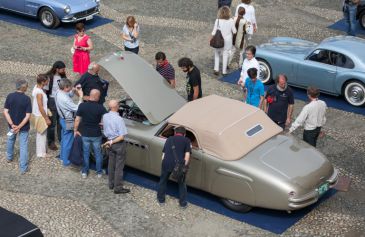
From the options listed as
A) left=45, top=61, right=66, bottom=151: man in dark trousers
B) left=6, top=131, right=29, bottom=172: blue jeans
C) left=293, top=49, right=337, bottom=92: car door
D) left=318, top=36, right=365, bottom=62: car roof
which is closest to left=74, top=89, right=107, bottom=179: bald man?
left=6, top=131, right=29, bottom=172: blue jeans

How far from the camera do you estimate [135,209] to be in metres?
10.4

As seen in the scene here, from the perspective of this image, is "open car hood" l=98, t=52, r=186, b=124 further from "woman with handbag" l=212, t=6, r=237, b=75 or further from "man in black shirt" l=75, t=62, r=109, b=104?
"woman with handbag" l=212, t=6, r=237, b=75

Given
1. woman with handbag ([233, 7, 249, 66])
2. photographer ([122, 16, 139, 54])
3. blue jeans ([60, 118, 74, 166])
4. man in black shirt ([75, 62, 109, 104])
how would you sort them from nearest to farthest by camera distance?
1. blue jeans ([60, 118, 74, 166])
2. man in black shirt ([75, 62, 109, 104])
3. photographer ([122, 16, 139, 54])
4. woman with handbag ([233, 7, 249, 66])

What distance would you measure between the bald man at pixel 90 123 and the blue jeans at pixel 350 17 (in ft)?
31.8

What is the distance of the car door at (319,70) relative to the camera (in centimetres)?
1434

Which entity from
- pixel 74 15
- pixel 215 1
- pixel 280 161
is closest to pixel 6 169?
pixel 280 161

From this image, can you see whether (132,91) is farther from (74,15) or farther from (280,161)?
(74,15)

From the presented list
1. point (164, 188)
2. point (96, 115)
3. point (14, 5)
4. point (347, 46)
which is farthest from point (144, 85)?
point (14, 5)

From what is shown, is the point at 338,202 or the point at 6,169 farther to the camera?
the point at 6,169

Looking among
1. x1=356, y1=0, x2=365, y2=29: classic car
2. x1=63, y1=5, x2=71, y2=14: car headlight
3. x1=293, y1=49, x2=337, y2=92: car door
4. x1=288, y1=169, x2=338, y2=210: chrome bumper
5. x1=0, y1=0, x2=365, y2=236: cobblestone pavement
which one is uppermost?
x1=356, y1=0, x2=365, y2=29: classic car

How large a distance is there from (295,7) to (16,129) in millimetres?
12147

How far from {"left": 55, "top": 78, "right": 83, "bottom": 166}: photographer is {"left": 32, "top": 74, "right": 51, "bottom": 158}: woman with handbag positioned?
0.94 ft

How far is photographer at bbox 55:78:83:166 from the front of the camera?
11203mm

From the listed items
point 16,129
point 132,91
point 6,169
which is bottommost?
point 6,169
